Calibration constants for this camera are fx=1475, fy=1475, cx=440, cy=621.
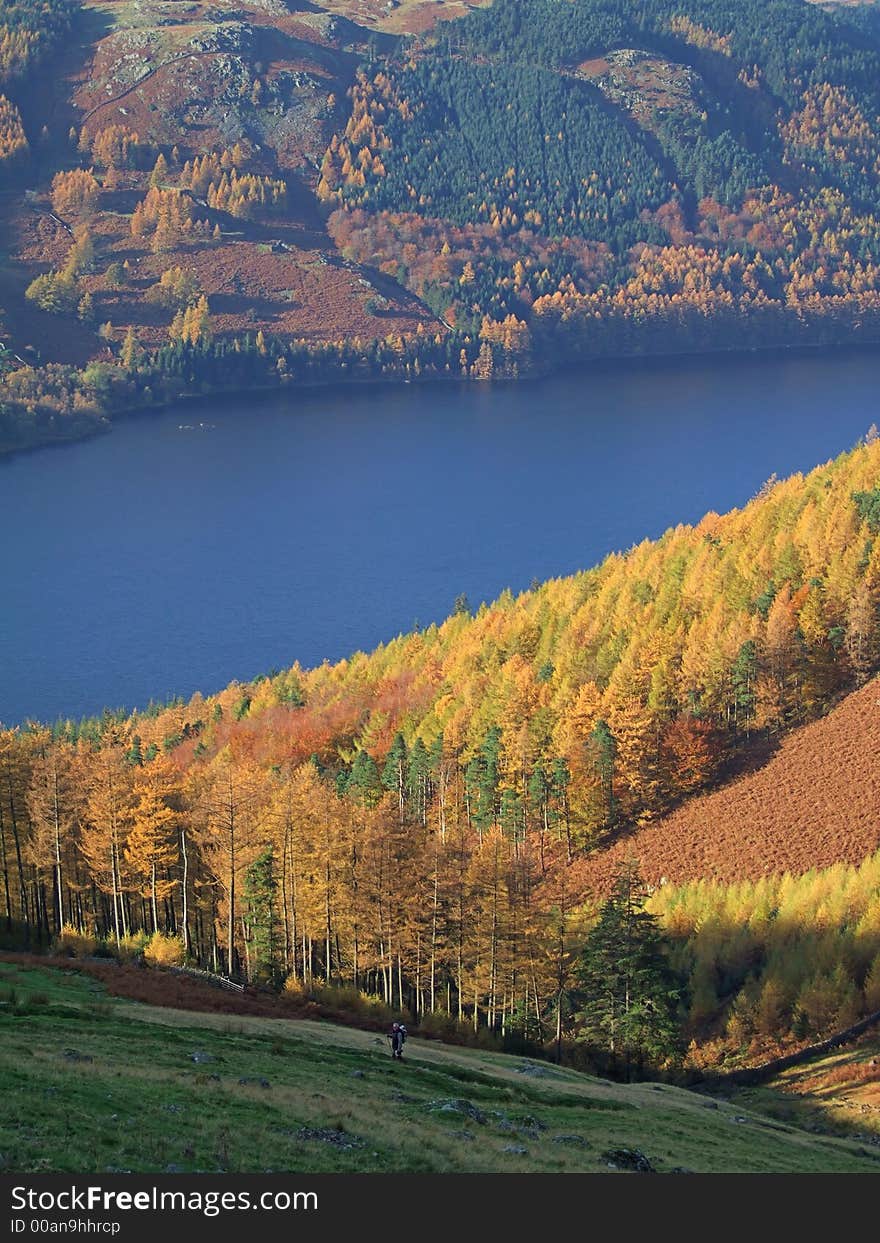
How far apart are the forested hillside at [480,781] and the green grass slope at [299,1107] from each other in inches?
580

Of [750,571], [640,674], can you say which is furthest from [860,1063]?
[750,571]

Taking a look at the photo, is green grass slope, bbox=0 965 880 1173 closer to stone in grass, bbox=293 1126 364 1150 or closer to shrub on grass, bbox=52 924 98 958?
stone in grass, bbox=293 1126 364 1150

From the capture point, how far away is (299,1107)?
111 ft

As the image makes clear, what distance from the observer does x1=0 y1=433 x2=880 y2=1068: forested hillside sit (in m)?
67.6

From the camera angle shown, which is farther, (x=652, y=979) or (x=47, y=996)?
(x=652, y=979)

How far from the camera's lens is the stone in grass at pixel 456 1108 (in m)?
37.2

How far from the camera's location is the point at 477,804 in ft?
326

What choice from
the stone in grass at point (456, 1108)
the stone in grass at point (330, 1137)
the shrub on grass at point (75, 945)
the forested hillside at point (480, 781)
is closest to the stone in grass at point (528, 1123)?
the stone in grass at point (456, 1108)

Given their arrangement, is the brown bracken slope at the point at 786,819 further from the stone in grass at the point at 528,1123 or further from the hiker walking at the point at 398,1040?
the stone in grass at the point at 528,1123

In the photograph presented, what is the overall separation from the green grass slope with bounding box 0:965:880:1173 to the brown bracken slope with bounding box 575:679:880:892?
33.9 metres

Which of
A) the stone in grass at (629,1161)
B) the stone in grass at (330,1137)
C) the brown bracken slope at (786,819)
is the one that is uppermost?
the stone in grass at (330,1137)

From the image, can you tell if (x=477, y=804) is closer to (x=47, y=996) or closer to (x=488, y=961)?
(x=488, y=961)

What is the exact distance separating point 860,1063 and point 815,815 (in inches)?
1209

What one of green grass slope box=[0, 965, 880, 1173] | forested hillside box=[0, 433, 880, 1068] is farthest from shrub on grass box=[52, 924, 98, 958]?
green grass slope box=[0, 965, 880, 1173]
